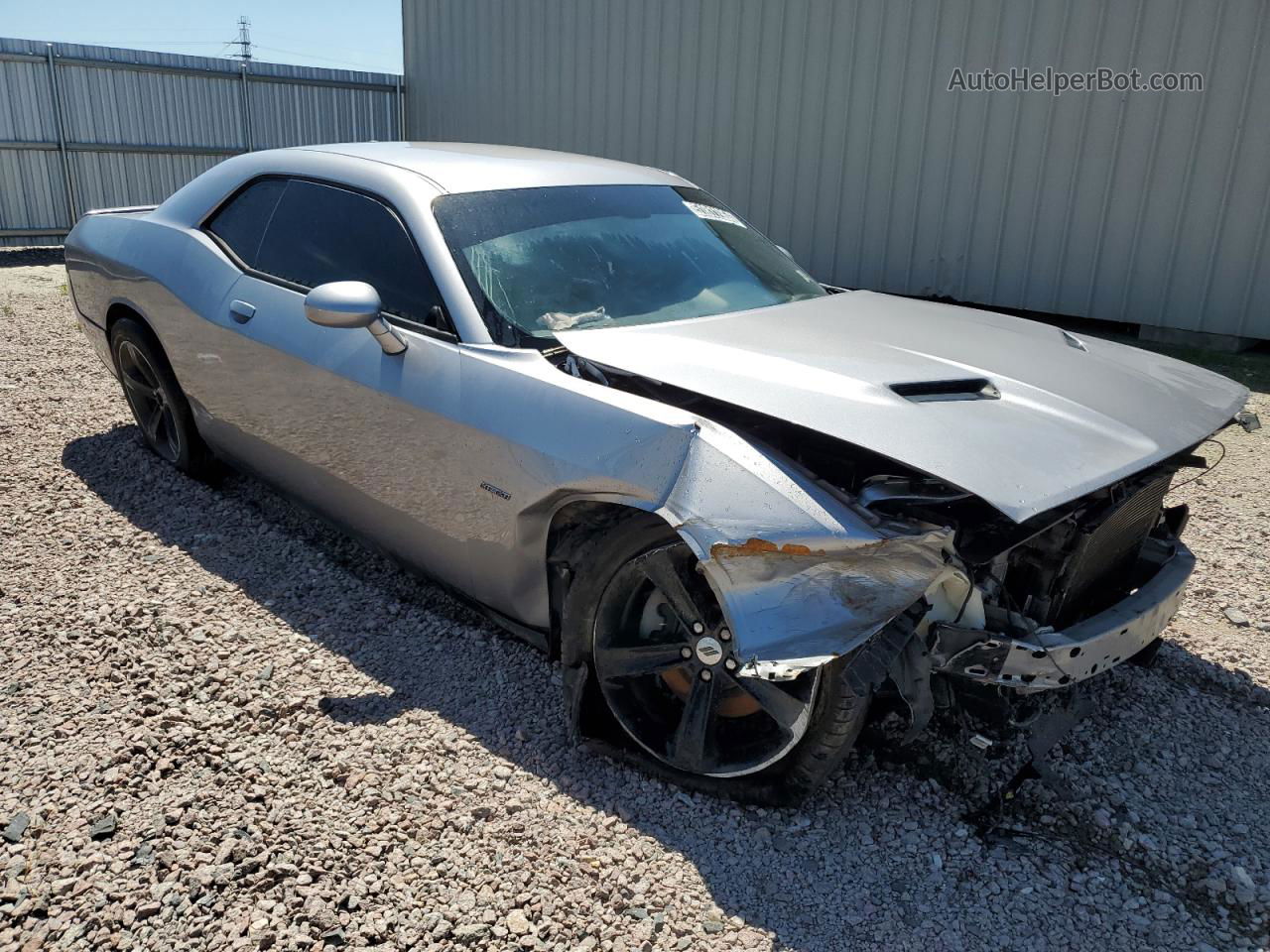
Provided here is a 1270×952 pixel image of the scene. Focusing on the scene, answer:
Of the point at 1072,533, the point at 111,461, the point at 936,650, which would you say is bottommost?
the point at 111,461

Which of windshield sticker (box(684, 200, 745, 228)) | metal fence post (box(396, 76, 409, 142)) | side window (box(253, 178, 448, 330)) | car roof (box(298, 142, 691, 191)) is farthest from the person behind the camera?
metal fence post (box(396, 76, 409, 142))

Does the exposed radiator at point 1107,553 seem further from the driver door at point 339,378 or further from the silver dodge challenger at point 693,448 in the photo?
the driver door at point 339,378

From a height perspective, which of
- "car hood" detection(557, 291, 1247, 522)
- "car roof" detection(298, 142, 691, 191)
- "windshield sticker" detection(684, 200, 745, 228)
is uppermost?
"car roof" detection(298, 142, 691, 191)

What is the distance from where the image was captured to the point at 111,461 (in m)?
4.85

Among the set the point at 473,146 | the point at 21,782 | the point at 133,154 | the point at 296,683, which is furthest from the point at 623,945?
the point at 133,154

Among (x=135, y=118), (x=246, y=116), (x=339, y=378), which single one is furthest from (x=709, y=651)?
(x=246, y=116)

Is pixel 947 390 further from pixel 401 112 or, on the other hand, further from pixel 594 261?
pixel 401 112

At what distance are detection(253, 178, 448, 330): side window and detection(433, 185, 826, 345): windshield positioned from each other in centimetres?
16

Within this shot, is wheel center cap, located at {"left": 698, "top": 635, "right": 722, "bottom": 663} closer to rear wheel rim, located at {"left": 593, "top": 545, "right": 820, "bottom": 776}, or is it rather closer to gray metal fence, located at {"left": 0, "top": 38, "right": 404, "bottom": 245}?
rear wheel rim, located at {"left": 593, "top": 545, "right": 820, "bottom": 776}

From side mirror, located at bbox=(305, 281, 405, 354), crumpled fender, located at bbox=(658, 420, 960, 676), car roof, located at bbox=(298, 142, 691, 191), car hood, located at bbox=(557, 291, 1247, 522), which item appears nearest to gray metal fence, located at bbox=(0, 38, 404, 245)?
car roof, located at bbox=(298, 142, 691, 191)

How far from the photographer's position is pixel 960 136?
8453 mm

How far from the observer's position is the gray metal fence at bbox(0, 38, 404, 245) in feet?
40.0

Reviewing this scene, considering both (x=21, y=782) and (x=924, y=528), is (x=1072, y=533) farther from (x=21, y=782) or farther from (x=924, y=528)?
(x=21, y=782)

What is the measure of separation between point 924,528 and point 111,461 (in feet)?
13.5
